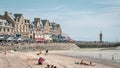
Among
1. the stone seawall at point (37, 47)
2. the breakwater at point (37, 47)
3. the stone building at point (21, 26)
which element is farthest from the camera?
the stone building at point (21, 26)

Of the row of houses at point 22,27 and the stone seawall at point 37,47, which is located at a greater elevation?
the row of houses at point 22,27

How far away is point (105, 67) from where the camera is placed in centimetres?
3972

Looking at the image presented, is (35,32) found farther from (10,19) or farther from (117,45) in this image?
(117,45)

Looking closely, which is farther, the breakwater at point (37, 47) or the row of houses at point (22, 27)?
the row of houses at point (22, 27)

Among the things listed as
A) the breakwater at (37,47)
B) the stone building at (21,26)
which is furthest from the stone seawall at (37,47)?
the stone building at (21,26)

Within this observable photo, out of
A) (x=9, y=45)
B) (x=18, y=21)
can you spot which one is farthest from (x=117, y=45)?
(x=9, y=45)

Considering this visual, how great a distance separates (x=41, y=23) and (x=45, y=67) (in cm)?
9234

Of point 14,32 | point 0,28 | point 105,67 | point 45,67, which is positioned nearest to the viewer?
point 45,67

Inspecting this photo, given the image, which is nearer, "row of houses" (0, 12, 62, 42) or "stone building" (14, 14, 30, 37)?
"row of houses" (0, 12, 62, 42)

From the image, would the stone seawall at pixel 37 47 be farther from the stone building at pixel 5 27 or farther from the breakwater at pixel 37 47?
the stone building at pixel 5 27

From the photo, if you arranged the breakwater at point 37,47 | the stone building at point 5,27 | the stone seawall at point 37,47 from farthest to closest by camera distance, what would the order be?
the stone building at point 5,27, the stone seawall at point 37,47, the breakwater at point 37,47

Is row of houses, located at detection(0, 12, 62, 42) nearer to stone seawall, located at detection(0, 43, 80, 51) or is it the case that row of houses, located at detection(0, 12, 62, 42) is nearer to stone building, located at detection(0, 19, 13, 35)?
stone building, located at detection(0, 19, 13, 35)

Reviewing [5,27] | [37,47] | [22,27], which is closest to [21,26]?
[22,27]

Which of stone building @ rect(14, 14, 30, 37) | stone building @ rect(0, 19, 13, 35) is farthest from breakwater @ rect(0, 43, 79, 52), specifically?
stone building @ rect(14, 14, 30, 37)
